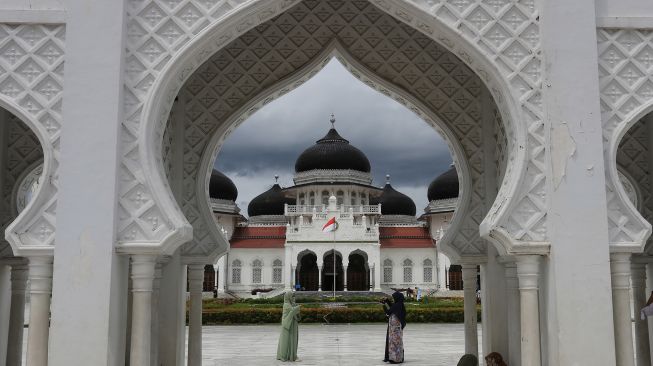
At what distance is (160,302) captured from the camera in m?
7.00

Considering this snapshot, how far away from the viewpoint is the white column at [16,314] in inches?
284

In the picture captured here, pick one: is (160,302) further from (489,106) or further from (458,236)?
(489,106)

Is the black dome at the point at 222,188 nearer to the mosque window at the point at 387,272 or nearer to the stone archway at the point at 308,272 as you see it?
the stone archway at the point at 308,272

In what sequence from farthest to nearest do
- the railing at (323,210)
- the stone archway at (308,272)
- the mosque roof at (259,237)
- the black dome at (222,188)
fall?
the black dome at (222,188), the stone archway at (308,272), the mosque roof at (259,237), the railing at (323,210)

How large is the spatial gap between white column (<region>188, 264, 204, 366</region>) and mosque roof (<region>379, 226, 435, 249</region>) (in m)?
32.9

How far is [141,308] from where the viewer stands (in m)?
5.36

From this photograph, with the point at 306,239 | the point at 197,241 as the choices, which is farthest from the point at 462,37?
the point at 306,239

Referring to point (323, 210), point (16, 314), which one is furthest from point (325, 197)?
point (16, 314)

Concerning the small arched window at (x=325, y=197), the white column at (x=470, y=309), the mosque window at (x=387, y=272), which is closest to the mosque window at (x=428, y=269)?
the mosque window at (x=387, y=272)

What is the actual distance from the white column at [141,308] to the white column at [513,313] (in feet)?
11.4

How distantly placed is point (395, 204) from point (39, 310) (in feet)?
139

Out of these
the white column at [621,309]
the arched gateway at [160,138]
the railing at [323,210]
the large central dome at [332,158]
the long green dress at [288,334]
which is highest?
the large central dome at [332,158]

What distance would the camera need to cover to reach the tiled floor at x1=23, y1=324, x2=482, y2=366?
420 inches

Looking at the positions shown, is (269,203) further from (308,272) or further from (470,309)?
(470,309)
